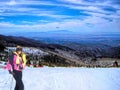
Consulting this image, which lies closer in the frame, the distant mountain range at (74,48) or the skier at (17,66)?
the skier at (17,66)

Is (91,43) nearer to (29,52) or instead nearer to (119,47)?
(119,47)

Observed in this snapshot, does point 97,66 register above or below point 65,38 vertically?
below

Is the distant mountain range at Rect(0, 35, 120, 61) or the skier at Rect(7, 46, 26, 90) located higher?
the skier at Rect(7, 46, 26, 90)

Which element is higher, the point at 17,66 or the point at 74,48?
the point at 17,66

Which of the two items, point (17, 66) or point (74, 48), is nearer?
point (17, 66)

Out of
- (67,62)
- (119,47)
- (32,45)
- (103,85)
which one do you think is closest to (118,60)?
(119,47)

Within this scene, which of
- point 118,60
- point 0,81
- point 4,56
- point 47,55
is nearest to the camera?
point 0,81

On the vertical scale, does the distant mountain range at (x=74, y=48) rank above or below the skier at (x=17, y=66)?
below

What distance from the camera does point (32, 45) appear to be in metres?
13.8

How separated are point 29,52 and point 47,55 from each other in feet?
2.66

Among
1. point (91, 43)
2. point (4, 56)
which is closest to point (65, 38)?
point (91, 43)

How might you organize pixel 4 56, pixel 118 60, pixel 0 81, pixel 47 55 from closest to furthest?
1. pixel 0 81
2. pixel 4 56
3. pixel 47 55
4. pixel 118 60

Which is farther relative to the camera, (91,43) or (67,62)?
(91,43)

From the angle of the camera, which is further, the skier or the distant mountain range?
the distant mountain range
